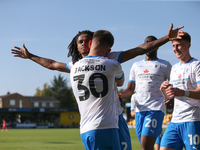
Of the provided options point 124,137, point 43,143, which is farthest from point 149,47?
point 43,143

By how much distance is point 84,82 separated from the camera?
363cm

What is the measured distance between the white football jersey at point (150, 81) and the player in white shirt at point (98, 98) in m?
3.22

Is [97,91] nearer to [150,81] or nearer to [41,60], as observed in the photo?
[41,60]

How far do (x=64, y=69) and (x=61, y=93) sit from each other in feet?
354

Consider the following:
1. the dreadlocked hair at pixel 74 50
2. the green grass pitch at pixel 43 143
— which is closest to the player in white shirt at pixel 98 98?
the dreadlocked hair at pixel 74 50

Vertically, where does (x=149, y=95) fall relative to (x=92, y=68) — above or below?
below

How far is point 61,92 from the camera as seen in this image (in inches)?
4390

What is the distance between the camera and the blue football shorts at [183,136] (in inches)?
199

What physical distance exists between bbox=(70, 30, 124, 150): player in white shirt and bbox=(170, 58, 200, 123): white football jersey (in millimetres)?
1937

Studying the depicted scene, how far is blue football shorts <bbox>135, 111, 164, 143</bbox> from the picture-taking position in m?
6.53

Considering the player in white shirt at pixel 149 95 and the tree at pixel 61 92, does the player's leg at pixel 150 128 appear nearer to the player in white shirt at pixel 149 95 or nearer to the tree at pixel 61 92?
the player in white shirt at pixel 149 95

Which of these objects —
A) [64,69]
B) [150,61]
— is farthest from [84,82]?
[150,61]

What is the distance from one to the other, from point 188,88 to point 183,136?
0.79 meters

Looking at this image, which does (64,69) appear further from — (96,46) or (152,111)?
(152,111)
